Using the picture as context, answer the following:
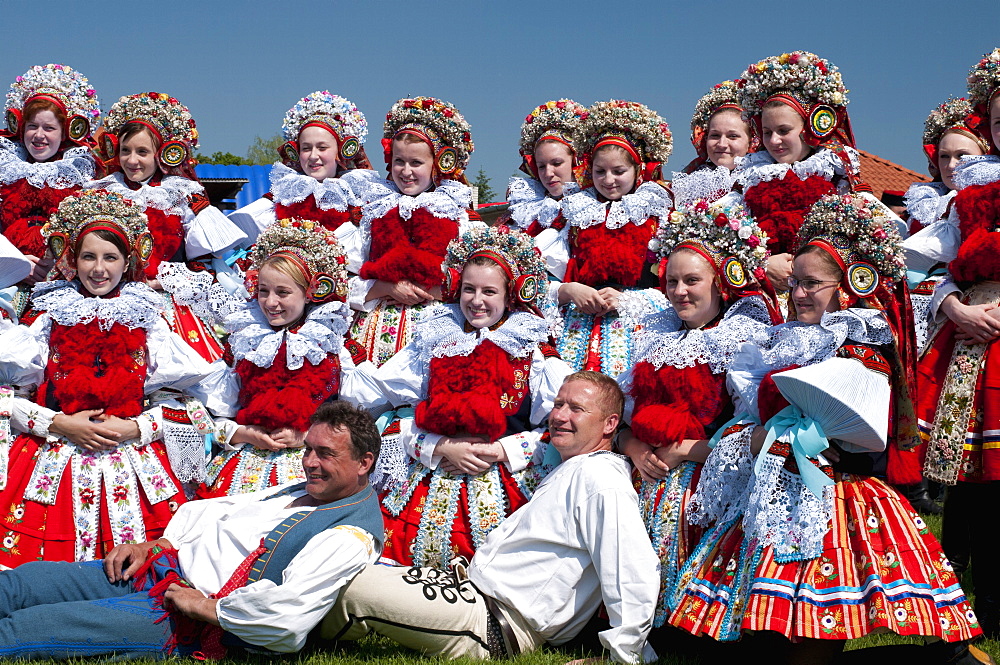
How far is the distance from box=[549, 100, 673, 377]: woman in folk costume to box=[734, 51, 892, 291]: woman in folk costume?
0.63m

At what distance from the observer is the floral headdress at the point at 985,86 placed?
5176 millimetres

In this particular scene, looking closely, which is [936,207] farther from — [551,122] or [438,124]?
[438,124]

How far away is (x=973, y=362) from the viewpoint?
499 centimetres

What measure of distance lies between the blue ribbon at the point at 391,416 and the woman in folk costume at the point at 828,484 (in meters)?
1.72

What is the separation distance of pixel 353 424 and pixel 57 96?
3.96 meters

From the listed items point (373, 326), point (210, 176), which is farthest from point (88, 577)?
point (210, 176)

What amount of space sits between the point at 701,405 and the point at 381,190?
117 inches

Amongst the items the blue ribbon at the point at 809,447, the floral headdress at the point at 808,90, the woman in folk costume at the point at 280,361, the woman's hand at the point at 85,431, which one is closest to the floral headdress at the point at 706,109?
the floral headdress at the point at 808,90

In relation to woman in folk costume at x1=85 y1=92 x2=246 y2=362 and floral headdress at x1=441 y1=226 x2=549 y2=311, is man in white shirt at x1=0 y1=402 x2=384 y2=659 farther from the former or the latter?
woman in folk costume at x1=85 y1=92 x2=246 y2=362

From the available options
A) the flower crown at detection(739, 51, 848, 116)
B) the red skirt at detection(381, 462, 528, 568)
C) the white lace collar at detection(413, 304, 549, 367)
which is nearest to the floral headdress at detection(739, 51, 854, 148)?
the flower crown at detection(739, 51, 848, 116)

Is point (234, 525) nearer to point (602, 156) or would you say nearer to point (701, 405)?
point (701, 405)

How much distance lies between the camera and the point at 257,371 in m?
5.63

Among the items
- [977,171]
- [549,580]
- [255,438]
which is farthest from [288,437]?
[977,171]

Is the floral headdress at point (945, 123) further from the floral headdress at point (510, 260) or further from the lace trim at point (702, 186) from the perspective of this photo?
the floral headdress at point (510, 260)
